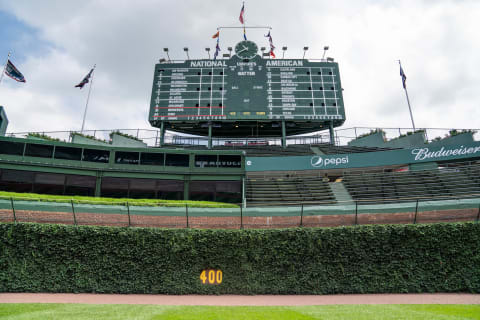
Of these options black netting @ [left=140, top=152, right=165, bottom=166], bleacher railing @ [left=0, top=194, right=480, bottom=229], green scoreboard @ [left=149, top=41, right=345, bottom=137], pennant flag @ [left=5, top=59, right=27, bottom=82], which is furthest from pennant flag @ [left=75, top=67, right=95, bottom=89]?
bleacher railing @ [left=0, top=194, right=480, bottom=229]

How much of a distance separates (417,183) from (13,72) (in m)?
37.8

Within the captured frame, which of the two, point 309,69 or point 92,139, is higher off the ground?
point 309,69

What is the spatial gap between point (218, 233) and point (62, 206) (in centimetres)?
820

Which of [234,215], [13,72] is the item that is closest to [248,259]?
[234,215]

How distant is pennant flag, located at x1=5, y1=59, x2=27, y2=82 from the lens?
79.9ft

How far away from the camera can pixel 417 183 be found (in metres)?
22.1

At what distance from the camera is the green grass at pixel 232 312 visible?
7.56 m

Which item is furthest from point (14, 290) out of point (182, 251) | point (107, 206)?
point (182, 251)

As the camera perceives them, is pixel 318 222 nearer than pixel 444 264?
No

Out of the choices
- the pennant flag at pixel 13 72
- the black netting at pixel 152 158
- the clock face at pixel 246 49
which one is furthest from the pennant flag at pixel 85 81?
the clock face at pixel 246 49

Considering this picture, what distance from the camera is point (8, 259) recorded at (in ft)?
37.7

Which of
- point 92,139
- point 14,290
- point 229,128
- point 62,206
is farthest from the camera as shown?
point 229,128

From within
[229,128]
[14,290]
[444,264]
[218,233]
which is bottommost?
[14,290]

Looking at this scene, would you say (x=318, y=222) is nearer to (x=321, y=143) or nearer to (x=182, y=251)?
(x=182, y=251)
